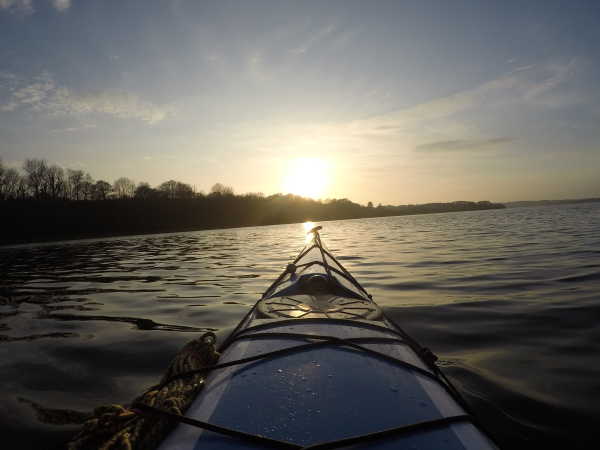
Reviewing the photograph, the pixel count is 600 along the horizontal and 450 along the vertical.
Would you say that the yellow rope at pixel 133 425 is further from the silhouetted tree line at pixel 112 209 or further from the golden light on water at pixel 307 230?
the silhouetted tree line at pixel 112 209

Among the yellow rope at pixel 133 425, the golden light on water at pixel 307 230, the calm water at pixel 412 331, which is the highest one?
the yellow rope at pixel 133 425

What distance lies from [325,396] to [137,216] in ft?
198

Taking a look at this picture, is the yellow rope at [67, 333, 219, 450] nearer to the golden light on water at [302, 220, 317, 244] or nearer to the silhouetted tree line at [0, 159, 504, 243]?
the golden light on water at [302, 220, 317, 244]

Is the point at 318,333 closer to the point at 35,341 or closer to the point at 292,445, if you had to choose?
the point at 292,445

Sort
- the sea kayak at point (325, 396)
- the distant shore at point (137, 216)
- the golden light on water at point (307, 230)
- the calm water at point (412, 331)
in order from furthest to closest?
1. the distant shore at point (137, 216)
2. the golden light on water at point (307, 230)
3. the calm water at point (412, 331)
4. the sea kayak at point (325, 396)

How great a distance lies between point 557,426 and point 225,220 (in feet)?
210

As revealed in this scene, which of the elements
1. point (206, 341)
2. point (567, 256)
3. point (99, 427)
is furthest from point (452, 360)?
point (567, 256)

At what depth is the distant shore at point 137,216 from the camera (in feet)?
137

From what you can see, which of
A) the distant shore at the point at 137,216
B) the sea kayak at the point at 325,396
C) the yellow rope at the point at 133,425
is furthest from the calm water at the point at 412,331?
the distant shore at the point at 137,216

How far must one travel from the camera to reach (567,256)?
357 inches

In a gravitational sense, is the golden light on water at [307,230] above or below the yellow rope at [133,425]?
below

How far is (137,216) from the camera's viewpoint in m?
55.0

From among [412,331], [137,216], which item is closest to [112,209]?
[137,216]

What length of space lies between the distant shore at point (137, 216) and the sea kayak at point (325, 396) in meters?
47.1
